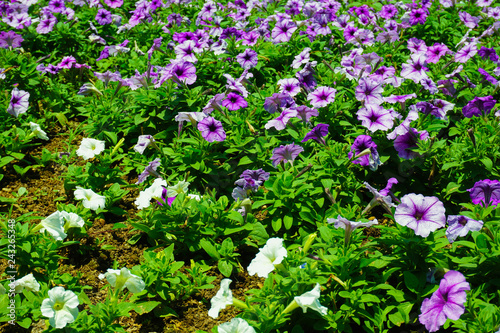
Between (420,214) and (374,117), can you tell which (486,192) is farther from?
(374,117)

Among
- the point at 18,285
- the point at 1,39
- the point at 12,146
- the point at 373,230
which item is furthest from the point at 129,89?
the point at 373,230

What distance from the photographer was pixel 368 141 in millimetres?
3320

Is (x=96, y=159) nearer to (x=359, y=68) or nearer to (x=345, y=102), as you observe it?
(x=345, y=102)

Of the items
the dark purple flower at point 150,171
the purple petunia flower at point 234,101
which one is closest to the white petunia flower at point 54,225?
the dark purple flower at point 150,171

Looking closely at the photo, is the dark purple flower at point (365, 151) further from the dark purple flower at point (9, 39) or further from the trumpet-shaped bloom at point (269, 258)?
the dark purple flower at point (9, 39)

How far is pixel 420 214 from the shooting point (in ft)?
8.25

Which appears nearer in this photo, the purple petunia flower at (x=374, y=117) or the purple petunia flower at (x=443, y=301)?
the purple petunia flower at (x=443, y=301)

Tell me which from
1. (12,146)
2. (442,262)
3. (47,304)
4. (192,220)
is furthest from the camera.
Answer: (12,146)

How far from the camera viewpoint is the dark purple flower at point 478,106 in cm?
375

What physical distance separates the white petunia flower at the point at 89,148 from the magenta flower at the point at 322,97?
1764 millimetres

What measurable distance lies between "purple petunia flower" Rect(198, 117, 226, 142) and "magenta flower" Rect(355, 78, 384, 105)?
1.19 m

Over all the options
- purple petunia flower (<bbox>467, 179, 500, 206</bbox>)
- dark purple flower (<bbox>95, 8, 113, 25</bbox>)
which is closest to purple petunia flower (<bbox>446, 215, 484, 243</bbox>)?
purple petunia flower (<bbox>467, 179, 500, 206</bbox>)

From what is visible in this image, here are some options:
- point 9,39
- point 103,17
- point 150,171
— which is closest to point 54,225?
point 150,171

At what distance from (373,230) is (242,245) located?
0.98 meters
